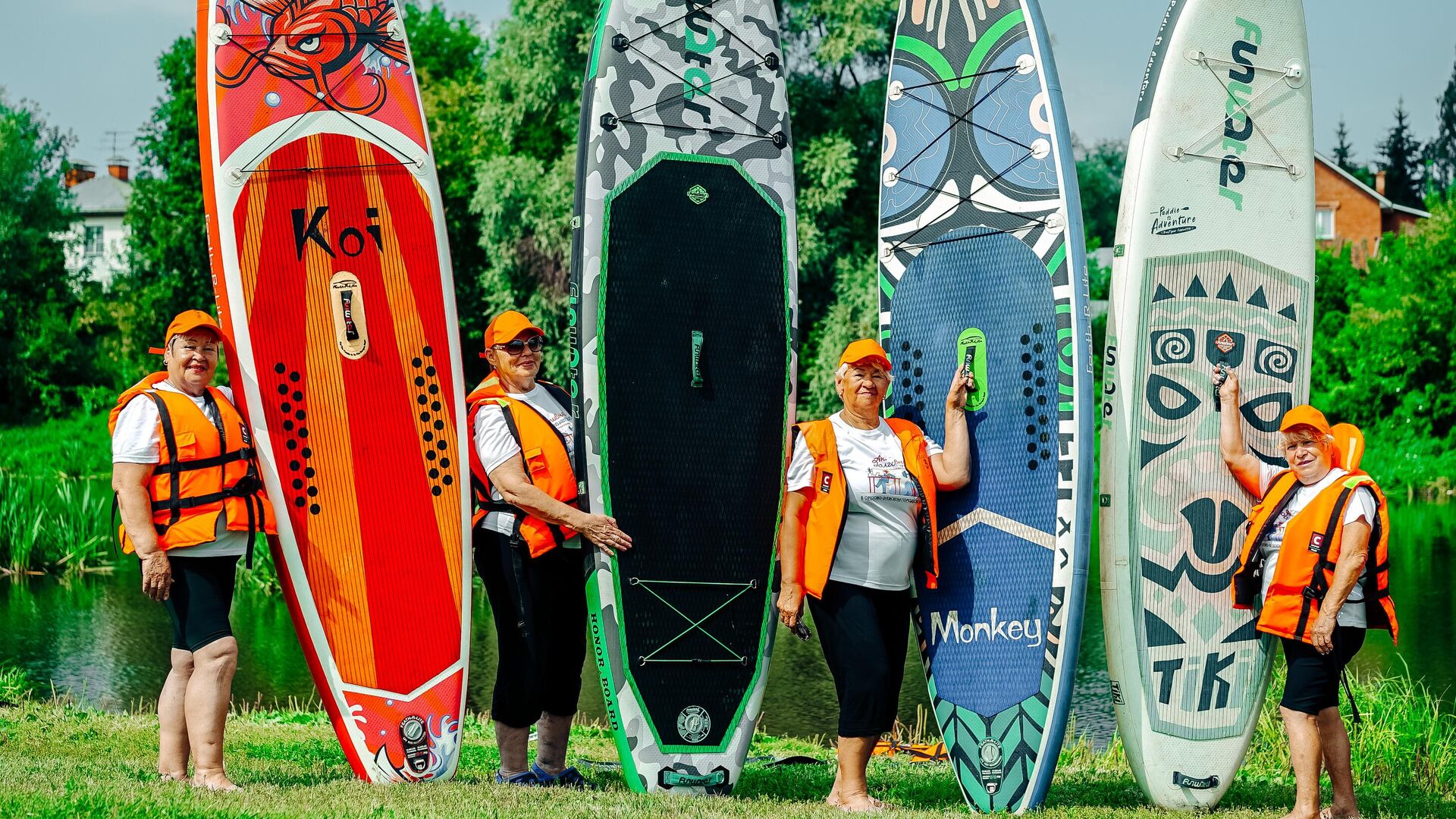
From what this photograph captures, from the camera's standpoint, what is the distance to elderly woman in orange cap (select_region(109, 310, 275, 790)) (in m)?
4.20

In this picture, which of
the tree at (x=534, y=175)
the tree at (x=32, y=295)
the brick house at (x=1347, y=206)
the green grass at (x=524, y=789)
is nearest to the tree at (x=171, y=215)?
the tree at (x=32, y=295)

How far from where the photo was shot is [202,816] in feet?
11.9

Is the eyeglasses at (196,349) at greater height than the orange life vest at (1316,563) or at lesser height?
greater

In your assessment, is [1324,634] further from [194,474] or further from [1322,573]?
[194,474]

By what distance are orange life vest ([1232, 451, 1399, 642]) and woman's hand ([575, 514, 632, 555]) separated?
2129mm

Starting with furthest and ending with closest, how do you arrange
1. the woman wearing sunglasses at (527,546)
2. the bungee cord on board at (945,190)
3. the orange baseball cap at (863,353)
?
the bungee cord on board at (945,190) → the woman wearing sunglasses at (527,546) → the orange baseball cap at (863,353)

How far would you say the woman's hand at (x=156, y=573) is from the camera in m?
4.15

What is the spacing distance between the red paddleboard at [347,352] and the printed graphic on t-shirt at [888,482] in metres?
1.56

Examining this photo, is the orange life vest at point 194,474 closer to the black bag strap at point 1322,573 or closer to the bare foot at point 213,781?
the bare foot at point 213,781

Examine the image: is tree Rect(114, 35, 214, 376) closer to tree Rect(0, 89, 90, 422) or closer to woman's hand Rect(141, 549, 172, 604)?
tree Rect(0, 89, 90, 422)

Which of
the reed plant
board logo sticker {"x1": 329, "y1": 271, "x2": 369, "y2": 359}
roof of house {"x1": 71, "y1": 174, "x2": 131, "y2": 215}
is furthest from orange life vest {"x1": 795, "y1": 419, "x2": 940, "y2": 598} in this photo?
roof of house {"x1": 71, "y1": 174, "x2": 131, "y2": 215}

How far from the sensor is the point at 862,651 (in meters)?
4.44

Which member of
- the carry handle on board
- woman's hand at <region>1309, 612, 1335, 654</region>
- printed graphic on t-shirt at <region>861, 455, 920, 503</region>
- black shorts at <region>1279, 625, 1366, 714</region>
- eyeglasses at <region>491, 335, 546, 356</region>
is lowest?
black shorts at <region>1279, 625, 1366, 714</region>

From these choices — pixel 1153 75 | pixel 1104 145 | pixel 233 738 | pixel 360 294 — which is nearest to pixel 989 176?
pixel 1153 75
